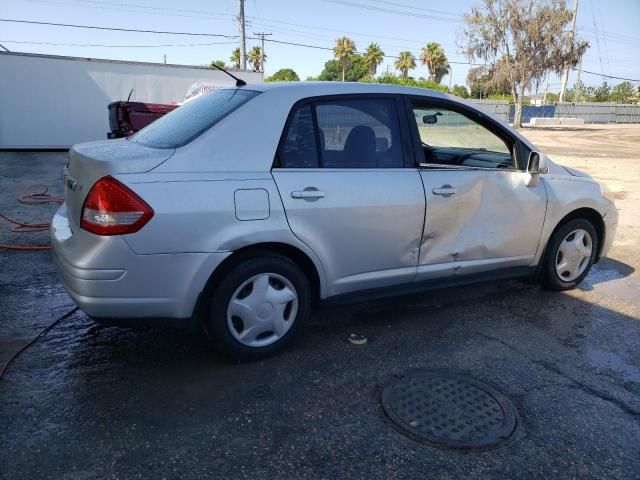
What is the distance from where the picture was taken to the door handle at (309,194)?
3.07 metres

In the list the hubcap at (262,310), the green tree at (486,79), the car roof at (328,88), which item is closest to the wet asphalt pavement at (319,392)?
the hubcap at (262,310)

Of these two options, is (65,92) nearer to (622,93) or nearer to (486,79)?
(486,79)

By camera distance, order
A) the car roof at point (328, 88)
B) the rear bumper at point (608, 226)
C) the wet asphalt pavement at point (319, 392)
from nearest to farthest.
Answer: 1. the wet asphalt pavement at point (319, 392)
2. the car roof at point (328, 88)
3. the rear bumper at point (608, 226)

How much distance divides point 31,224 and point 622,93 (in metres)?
82.6

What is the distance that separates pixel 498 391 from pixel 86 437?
2.18 meters

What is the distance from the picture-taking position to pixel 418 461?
2.34m

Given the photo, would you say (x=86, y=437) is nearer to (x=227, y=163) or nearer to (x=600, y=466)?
(x=227, y=163)

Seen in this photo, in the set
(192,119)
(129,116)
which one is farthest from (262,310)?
(129,116)

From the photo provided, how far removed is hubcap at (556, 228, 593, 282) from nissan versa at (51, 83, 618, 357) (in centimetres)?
32

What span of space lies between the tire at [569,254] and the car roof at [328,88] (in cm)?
169

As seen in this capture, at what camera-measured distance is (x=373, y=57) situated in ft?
246

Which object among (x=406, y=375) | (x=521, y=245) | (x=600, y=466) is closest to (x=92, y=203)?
(x=406, y=375)

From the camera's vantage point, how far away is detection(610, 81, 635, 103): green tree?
7112cm

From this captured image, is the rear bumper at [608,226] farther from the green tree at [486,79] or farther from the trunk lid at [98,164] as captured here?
the green tree at [486,79]
